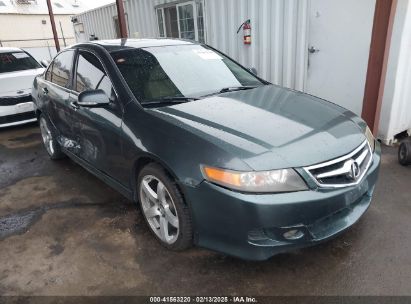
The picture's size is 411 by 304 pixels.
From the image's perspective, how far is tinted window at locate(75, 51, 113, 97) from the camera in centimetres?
306

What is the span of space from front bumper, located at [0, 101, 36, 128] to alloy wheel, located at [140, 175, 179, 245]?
14.5ft

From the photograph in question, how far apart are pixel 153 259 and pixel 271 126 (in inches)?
52.2

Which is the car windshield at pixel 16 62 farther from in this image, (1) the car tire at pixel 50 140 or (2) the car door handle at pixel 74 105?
(2) the car door handle at pixel 74 105

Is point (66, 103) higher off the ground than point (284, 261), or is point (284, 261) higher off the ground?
point (66, 103)

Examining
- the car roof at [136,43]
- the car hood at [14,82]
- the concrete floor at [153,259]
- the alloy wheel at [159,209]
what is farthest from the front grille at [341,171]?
the car hood at [14,82]

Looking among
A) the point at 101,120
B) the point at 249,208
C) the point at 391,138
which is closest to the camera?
the point at 249,208

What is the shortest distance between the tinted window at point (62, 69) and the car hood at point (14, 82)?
2.40 metres

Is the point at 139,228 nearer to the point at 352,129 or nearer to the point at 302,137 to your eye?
the point at 302,137

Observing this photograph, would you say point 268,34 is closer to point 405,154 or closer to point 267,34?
point 267,34

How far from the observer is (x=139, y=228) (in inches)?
119

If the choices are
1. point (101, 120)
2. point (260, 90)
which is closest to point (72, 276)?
point (101, 120)

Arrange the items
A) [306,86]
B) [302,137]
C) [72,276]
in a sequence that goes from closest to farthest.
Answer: [302,137] → [72,276] → [306,86]

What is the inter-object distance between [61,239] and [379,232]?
2.65 metres

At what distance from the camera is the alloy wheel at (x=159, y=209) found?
252 cm
